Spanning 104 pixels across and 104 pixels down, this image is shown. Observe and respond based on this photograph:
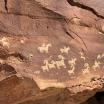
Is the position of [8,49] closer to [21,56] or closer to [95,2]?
[21,56]

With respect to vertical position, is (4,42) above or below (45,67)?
above

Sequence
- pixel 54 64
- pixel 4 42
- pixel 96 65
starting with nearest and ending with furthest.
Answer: pixel 4 42 → pixel 54 64 → pixel 96 65

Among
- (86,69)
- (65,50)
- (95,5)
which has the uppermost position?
(95,5)

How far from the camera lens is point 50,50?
6.95ft

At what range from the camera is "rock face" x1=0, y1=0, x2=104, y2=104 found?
2.02 meters

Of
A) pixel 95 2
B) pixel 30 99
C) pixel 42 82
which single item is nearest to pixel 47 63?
pixel 42 82

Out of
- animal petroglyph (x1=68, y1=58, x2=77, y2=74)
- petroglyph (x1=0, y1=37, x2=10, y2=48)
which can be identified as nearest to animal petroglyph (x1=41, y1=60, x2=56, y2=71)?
animal petroglyph (x1=68, y1=58, x2=77, y2=74)

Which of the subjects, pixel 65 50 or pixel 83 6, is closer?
pixel 65 50

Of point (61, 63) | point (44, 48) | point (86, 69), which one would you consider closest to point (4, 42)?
point (44, 48)

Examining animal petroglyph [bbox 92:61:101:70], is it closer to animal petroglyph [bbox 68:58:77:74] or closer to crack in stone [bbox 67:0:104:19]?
animal petroglyph [bbox 68:58:77:74]

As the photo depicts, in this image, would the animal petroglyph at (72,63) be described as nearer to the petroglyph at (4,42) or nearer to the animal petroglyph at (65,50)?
the animal petroglyph at (65,50)

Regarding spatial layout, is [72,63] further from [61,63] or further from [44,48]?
[44,48]

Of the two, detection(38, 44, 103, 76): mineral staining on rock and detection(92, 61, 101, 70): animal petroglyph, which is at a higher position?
detection(38, 44, 103, 76): mineral staining on rock

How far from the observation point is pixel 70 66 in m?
2.17
